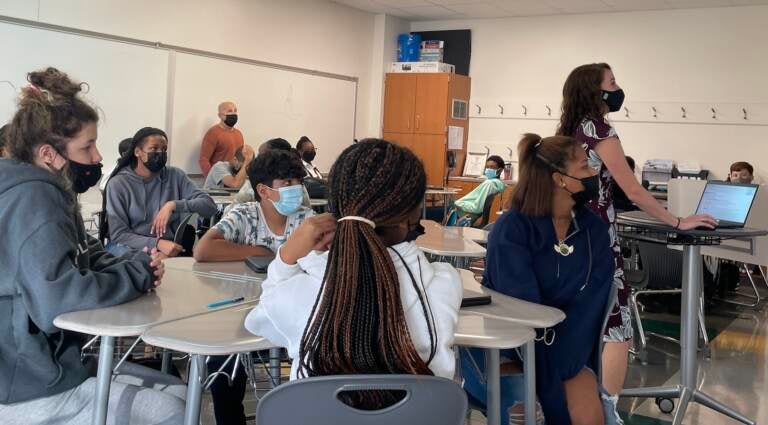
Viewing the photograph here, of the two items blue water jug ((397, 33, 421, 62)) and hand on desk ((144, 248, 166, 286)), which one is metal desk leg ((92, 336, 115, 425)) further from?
blue water jug ((397, 33, 421, 62))

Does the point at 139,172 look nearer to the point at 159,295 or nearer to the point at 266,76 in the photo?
the point at 159,295

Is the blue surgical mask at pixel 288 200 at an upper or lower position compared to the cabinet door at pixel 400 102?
lower

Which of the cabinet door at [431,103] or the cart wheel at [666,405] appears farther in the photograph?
the cabinet door at [431,103]

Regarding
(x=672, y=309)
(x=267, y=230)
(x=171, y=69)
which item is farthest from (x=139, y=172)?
(x=672, y=309)

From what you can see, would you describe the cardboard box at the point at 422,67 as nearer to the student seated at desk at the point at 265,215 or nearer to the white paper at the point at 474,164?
the white paper at the point at 474,164

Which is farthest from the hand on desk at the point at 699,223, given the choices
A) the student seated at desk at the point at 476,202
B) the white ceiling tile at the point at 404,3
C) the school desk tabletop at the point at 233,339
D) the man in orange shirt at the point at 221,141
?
the white ceiling tile at the point at 404,3

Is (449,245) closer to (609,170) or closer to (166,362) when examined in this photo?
(609,170)

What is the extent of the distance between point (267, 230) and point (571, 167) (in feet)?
4.01

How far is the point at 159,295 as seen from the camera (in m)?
2.18

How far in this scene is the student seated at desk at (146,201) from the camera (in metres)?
3.81

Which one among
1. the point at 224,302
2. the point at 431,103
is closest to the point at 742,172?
the point at 431,103

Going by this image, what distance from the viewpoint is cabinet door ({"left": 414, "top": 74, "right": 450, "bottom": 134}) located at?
9.81 m

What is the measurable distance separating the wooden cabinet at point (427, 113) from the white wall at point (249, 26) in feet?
1.09

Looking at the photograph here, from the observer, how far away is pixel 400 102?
10.2m
